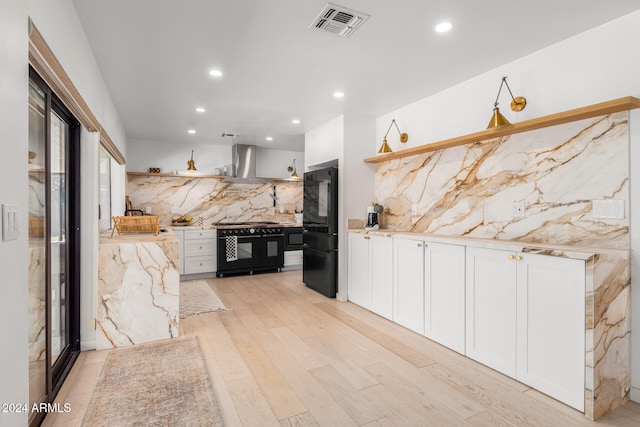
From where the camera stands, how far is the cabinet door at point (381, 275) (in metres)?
3.57

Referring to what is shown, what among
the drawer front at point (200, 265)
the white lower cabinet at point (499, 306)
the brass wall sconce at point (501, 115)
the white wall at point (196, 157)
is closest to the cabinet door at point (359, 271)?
the white lower cabinet at point (499, 306)

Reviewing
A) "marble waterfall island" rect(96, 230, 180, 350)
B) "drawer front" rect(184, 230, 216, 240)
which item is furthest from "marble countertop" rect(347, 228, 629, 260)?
"drawer front" rect(184, 230, 216, 240)

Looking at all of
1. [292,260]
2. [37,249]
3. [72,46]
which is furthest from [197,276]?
[72,46]

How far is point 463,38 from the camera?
241 centimetres

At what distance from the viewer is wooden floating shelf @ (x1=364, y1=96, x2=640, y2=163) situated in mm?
2016

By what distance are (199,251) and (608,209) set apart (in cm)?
531

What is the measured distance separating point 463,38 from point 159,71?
2.56 metres

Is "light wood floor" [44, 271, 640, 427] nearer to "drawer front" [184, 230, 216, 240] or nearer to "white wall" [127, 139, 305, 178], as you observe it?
"drawer front" [184, 230, 216, 240]

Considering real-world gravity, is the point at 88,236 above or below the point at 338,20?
below

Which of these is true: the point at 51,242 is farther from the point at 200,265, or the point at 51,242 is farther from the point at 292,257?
the point at 292,257

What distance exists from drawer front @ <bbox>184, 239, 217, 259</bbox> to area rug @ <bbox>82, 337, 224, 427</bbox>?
9.33 feet

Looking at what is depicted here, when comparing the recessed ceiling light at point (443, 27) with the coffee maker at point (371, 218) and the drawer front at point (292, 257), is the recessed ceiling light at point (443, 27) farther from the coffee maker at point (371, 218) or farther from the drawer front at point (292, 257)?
the drawer front at point (292, 257)

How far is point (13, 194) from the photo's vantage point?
1086 millimetres

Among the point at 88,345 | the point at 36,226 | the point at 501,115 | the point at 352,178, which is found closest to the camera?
the point at 36,226
